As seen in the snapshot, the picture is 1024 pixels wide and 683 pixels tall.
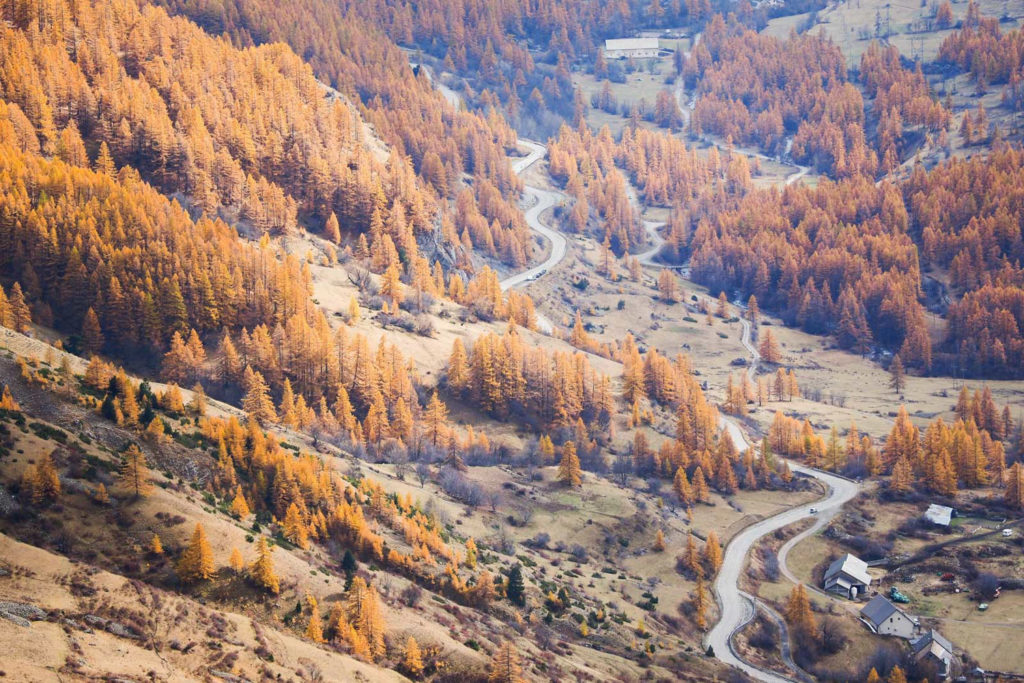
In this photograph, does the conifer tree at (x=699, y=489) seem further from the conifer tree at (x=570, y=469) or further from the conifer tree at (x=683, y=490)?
the conifer tree at (x=570, y=469)

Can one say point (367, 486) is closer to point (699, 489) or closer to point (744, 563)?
point (744, 563)

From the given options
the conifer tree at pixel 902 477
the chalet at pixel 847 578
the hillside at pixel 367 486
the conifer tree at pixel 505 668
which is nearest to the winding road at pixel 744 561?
the hillside at pixel 367 486

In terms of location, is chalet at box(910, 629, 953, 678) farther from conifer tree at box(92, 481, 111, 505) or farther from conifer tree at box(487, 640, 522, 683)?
conifer tree at box(92, 481, 111, 505)

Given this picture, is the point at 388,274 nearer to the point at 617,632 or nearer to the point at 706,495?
the point at 706,495

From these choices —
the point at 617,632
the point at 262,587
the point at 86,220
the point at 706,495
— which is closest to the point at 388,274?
the point at 86,220

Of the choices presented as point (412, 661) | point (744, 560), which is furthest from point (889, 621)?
point (412, 661)

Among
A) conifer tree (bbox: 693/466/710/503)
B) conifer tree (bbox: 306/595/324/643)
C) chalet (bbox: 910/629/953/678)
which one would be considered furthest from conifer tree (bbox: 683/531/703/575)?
conifer tree (bbox: 306/595/324/643)
